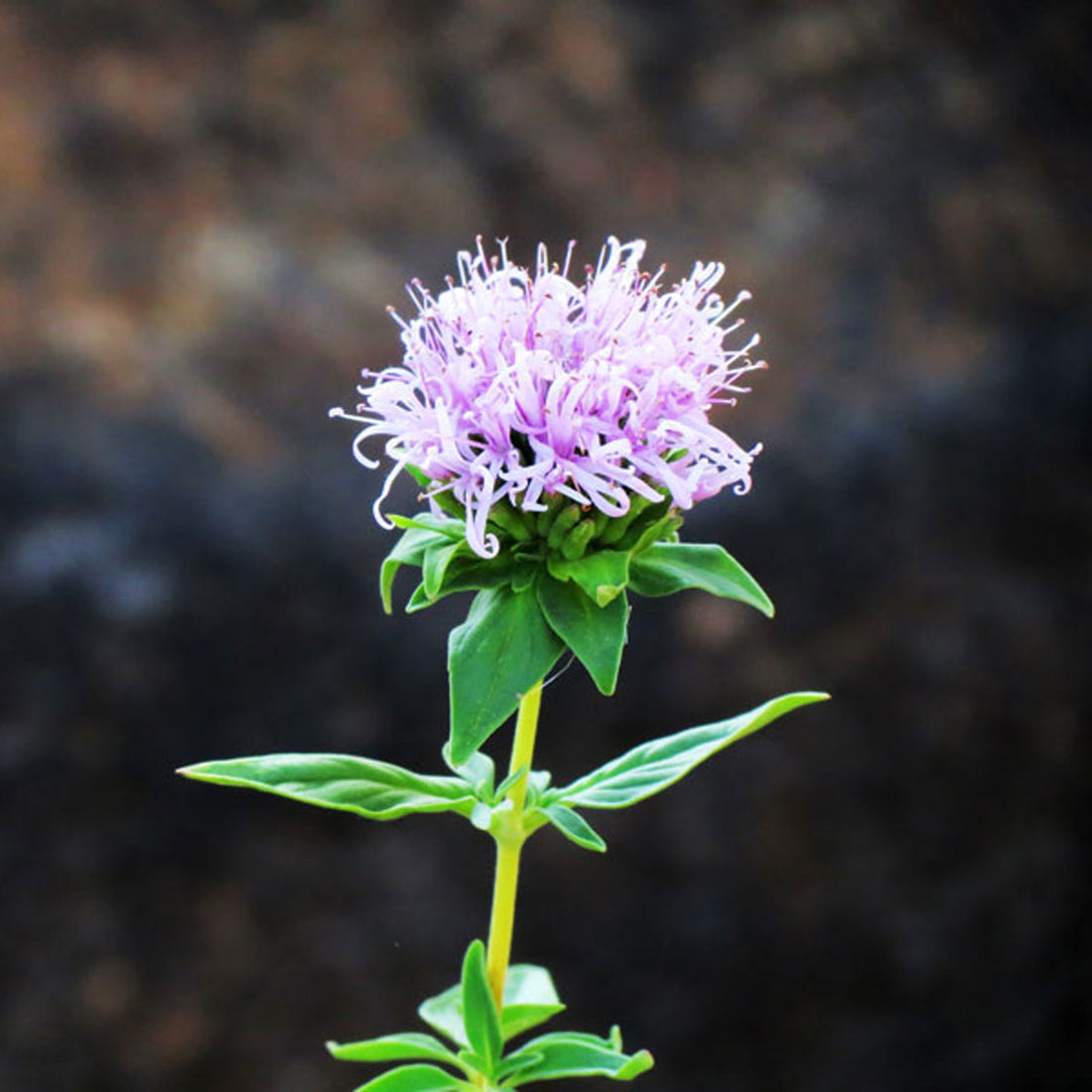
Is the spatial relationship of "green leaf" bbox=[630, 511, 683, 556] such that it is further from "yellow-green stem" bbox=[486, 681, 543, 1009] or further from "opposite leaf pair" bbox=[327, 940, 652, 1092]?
"opposite leaf pair" bbox=[327, 940, 652, 1092]

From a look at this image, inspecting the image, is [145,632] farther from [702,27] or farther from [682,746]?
[682,746]

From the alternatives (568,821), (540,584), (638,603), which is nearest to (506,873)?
(568,821)

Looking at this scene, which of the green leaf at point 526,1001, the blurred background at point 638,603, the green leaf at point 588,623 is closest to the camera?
the green leaf at point 588,623

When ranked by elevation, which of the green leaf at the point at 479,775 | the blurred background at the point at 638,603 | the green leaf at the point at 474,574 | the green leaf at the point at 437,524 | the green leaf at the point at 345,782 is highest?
the blurred background at the point at 638,603

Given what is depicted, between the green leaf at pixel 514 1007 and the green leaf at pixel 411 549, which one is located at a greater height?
the green leaf at pixel 411 549

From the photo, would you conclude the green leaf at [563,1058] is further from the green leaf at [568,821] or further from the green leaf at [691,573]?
the green leaf at [691,573]

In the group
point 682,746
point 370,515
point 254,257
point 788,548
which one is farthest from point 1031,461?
point 682,746

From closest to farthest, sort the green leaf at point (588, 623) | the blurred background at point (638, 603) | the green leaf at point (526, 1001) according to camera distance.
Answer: the green leaf at point (588, 623)
the green leaf at point (526, 1001)
the blurred background at point (638, 603)

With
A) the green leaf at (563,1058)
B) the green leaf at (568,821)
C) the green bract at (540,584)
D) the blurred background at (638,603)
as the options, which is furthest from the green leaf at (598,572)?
the blurred background at (638,603)
